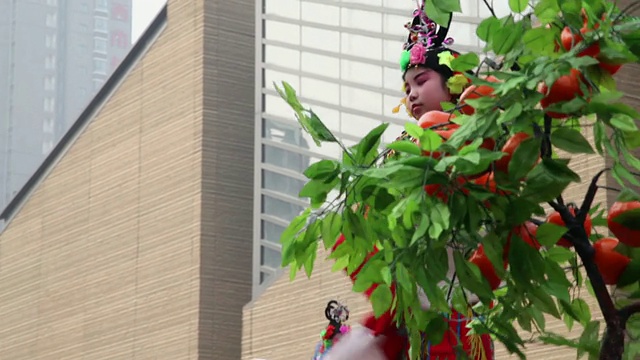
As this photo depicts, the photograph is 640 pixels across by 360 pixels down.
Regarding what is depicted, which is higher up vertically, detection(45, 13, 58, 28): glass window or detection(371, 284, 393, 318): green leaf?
detection(45, 13, 58, 28): glass window

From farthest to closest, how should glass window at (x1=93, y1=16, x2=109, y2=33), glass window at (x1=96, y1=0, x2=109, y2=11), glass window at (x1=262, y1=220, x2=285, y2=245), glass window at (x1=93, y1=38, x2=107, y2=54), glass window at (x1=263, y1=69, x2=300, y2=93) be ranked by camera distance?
glass window at (x1=96, y1=0, x2=109, y2=11) → glass window at (x1=93, y1=16, x2=109, y2=33) → glass window at (x1=93, y1=38, x2=107, y2=54) → glass window at (x1=262, y1=220, x2=285, y2=245) → glass window at (x1=263, y1=69, x2=300, y2=93)

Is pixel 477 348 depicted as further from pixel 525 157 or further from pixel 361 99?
pixel 361 99

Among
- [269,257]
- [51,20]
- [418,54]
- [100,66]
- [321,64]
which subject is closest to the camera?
[418,54]

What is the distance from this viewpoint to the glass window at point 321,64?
1353 centimetres

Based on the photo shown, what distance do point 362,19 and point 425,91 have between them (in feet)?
31.5

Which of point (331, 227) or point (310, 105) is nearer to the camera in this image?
point (331, 227)

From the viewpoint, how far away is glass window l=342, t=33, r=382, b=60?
42.1ft

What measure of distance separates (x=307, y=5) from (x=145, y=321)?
4236 millimetres

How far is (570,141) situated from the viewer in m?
2.01

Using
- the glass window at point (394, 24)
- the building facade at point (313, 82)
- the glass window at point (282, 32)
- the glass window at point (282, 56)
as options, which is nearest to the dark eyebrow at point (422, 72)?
the building facade at point (313, 82)

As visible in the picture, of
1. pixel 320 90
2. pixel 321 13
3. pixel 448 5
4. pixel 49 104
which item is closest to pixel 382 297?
pixel 448 5

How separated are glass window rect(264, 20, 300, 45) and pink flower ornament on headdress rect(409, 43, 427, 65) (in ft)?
35.3

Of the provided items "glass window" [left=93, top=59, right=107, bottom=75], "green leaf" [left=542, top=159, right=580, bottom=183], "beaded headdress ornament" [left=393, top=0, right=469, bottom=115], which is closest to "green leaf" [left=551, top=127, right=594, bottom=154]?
"green leaf" [left=542, top=159, right=580, bottom=183]

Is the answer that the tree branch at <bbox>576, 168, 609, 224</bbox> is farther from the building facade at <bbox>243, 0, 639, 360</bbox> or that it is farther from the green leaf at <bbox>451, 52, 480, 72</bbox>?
the building facade at <bbox>243, 0, 639, 360</bbox>
